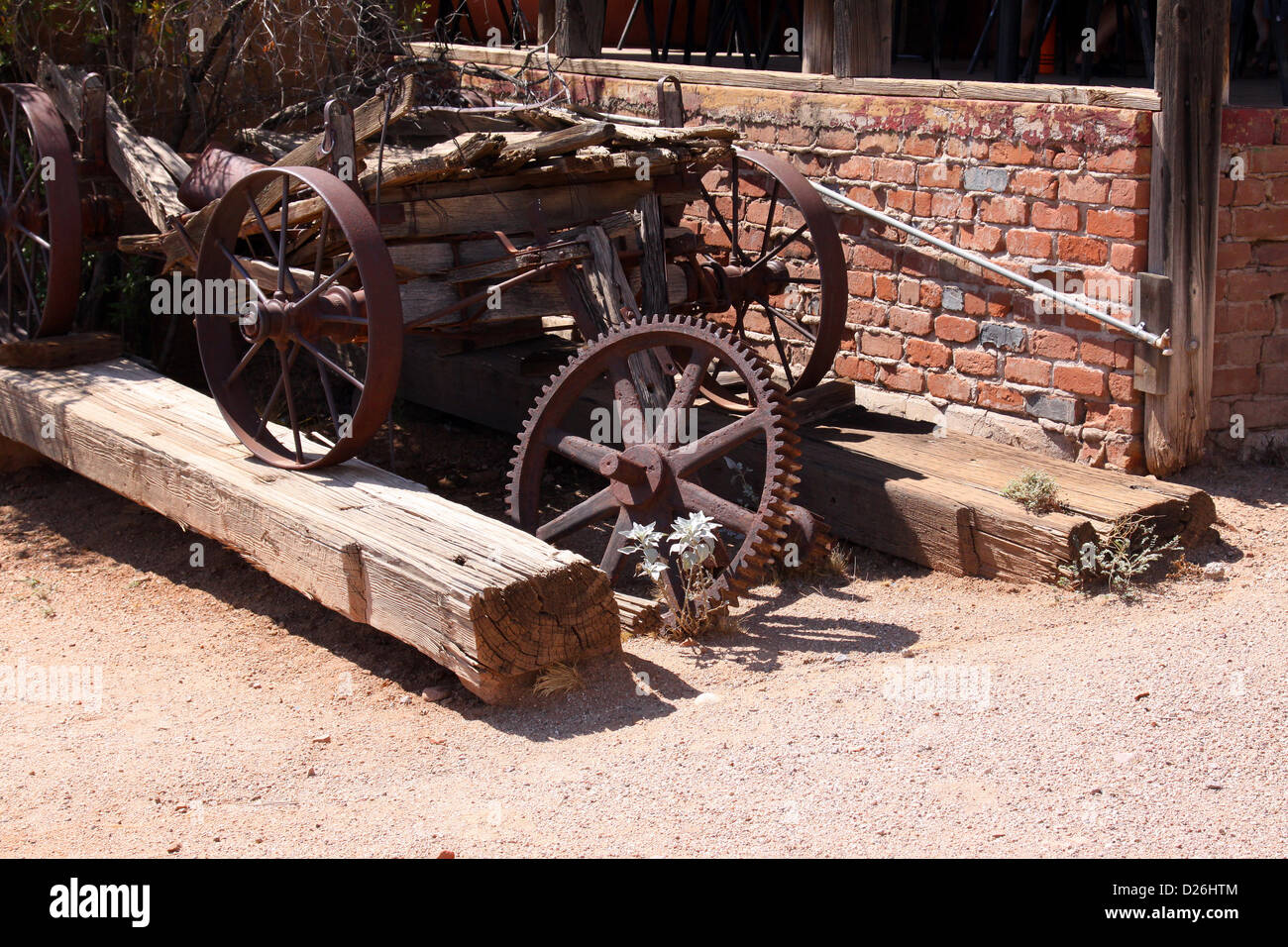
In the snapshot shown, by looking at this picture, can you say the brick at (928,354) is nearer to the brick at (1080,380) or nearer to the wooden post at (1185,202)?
the brick at (1080,380)

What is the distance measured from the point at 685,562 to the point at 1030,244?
2.40 metres

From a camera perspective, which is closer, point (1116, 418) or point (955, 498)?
A: point (955, 498)

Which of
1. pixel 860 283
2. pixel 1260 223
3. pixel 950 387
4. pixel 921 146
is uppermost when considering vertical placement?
pixel 921 146

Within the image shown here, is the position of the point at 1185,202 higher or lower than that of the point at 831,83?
lower

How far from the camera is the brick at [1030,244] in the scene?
5.49 meters

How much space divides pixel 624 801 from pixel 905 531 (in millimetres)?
2210

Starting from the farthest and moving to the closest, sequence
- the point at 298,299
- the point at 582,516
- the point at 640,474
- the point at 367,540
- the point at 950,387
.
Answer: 1. the point at 950,387
2. the point at 298,299
3. the point at 582,516
4. the point at 640,474
5. the point at 367,540

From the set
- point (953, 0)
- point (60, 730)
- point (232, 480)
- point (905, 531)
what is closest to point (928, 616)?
point (905, 531)

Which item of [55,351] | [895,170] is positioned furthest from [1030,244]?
[55,351]

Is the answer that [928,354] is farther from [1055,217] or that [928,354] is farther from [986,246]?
[1055,217]

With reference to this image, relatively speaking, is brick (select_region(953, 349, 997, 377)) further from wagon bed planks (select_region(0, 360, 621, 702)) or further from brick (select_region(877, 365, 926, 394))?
wagon bed planks (select_region(0, 360, 621, 702))

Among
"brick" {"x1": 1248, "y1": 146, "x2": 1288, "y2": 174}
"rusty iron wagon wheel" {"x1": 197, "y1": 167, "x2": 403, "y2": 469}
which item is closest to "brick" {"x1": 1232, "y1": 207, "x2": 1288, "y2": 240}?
"brick" {"x1": 1248, "y1": 146, "x2": 1288, "y2": 174}

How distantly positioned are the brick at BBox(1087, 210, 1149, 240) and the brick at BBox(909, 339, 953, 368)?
3.01ft

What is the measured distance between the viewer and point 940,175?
5.86m
